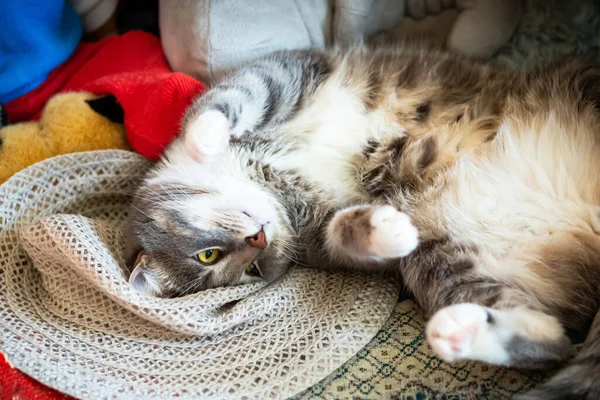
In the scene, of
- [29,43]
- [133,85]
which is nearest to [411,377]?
[133,85]

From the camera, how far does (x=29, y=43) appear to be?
1801 mm

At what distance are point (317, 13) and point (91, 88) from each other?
0.82m

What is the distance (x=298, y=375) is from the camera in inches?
47.4

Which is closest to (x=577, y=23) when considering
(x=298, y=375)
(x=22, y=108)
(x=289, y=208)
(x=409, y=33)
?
(x=409, y=33)

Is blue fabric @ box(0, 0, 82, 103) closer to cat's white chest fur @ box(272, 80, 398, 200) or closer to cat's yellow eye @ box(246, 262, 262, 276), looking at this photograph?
cat's white chest fur @ box(272, 80, 398, 200)

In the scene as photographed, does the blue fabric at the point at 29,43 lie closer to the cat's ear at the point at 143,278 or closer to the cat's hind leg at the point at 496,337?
the cat's ear at the point at 143,278

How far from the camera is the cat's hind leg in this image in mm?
1073

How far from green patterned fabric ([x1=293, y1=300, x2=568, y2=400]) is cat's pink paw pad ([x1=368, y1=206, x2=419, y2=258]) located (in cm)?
24

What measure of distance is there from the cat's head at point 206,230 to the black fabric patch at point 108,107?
348 mm

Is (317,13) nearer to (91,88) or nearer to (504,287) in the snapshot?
(91,88)

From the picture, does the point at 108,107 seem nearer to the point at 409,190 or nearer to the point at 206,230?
the point at 206,230

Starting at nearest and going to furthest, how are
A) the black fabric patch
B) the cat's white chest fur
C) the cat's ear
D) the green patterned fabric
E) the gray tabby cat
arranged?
the green patterned fabric
the gray tabby cat
the cat's ear
the cat's white chest fur
the black fabric patch

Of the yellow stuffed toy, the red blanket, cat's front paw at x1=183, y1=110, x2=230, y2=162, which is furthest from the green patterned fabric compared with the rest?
the yellow stuffed toy

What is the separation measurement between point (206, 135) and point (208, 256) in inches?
14.0
